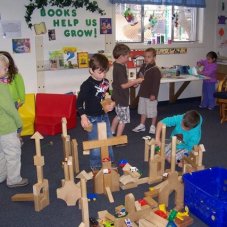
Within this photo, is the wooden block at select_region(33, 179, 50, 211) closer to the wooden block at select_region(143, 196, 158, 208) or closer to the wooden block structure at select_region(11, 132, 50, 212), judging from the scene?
the wooden block structure at select_region(11, 132, 50, 212)

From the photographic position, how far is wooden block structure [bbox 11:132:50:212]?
2.46 metres

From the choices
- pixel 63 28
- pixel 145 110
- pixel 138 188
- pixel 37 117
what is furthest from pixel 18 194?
pixel 63 28

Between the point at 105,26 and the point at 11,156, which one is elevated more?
the point at 105,26

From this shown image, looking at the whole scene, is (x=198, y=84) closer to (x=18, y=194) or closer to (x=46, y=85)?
(x=46, y=85)

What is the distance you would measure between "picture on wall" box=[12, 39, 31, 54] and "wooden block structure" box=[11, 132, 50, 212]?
8.32 ft

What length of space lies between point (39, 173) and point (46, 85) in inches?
107

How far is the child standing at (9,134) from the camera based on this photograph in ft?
8.58

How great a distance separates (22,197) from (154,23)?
4141 mm

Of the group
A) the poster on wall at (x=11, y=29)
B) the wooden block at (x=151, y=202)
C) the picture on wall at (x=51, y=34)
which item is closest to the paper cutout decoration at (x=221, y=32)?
the picture on wall at (x=51, y=34)

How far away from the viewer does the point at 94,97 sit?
2889mm

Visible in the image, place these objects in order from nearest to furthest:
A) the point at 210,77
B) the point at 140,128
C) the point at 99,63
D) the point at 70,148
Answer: the point at 99,63, the point at 70,148, the point at 140,128, the point at 210,77

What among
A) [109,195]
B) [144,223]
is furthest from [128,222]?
[109,195]

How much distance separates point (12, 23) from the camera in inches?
179

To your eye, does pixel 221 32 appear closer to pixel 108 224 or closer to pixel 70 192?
pixel 70 192
